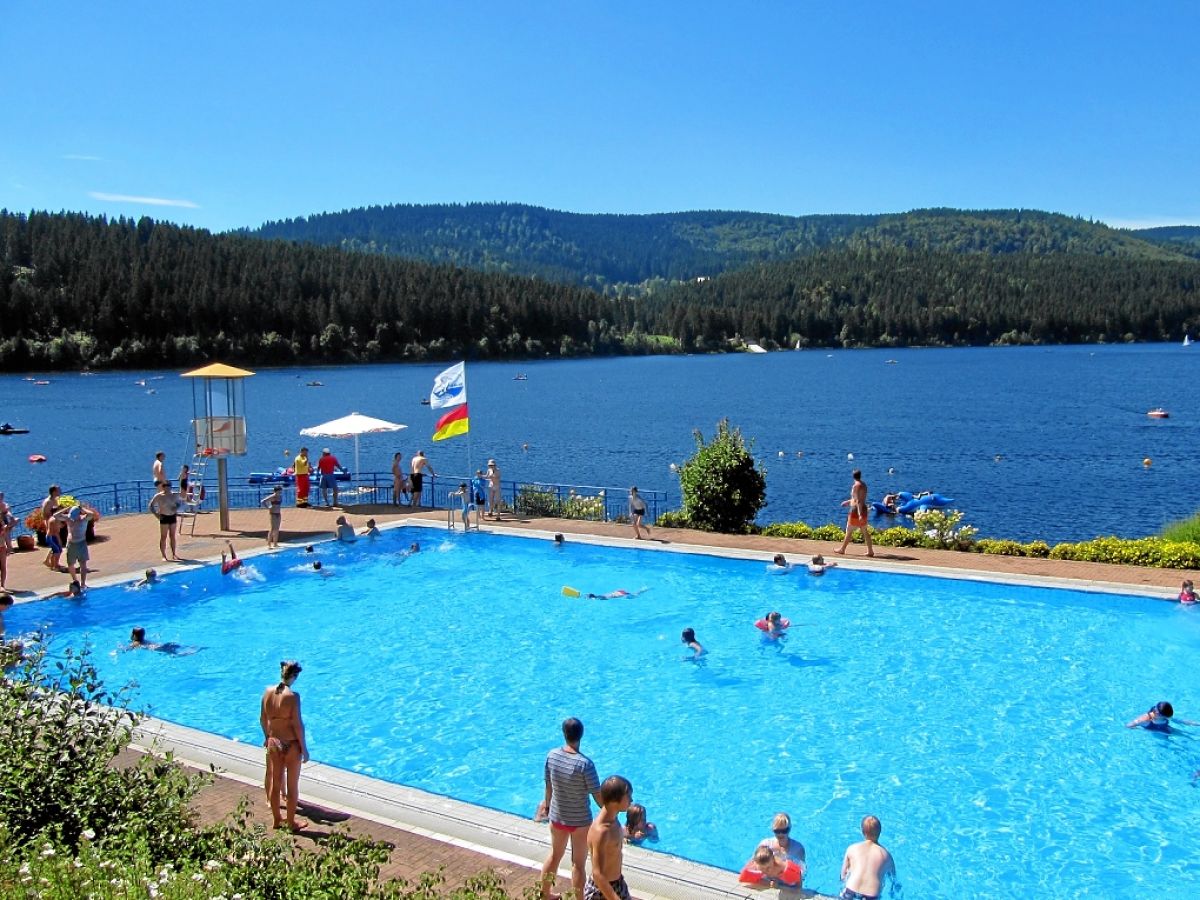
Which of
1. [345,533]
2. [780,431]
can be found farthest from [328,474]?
[780,431]

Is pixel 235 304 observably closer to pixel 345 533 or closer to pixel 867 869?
pixel 345 533

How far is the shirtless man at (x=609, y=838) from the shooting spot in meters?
7.23

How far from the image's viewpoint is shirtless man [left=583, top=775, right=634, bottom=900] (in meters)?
7.23

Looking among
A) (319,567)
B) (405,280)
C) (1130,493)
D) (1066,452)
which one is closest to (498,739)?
(319,567)

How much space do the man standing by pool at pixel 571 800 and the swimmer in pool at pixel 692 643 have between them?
9.18m

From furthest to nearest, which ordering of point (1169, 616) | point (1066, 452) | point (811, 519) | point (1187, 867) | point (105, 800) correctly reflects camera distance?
point (1066, 452) < point (811, 519) < point (1169, 616) < point (1187, 867) < point (105, 800)

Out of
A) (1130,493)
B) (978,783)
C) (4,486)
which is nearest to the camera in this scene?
(978,783)

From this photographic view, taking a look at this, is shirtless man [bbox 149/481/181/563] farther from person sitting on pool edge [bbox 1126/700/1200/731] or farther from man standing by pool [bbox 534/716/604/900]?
→ person sitting on pool edge [bbox 1126/700/1200/731]

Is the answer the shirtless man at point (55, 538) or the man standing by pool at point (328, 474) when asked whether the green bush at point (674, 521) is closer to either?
the man standing by pool at point (328, 474)

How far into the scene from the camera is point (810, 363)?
18162 cm

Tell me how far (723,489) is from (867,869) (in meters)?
17.5

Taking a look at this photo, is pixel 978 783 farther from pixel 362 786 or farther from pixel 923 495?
pixel 923 495

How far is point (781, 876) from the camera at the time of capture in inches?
354

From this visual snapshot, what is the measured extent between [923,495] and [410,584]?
27.6 meters
